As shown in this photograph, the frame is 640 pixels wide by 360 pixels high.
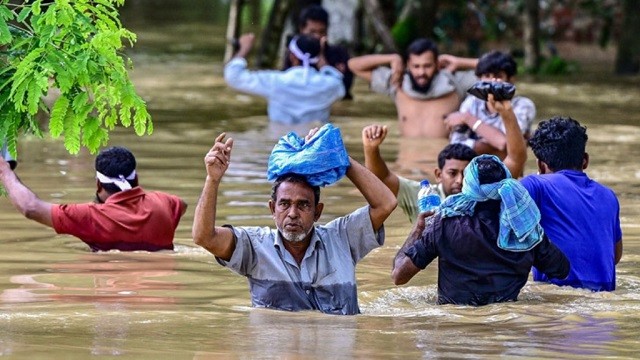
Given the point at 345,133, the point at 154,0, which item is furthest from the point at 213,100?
the point at 154,0

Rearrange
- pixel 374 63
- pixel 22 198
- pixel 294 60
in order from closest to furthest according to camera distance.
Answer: pixel 22 198 → pixel 374 63 → pixel 294 60

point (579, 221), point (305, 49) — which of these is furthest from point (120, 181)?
point (305, 49)

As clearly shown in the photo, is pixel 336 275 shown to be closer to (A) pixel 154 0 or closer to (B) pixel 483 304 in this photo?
(B) pixel 483 304

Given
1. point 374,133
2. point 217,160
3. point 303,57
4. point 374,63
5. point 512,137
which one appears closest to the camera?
point 217,160

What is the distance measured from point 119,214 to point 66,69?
2.09 m

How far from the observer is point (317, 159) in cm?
704

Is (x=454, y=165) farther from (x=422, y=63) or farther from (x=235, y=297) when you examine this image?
(x=422, y=63)

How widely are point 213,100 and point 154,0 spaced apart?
21.7 meters

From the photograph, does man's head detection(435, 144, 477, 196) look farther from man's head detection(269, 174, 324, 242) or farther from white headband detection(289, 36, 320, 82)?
white headband detection(289, 36, 320, 82)

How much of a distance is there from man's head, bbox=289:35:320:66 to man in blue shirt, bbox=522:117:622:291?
292 inches

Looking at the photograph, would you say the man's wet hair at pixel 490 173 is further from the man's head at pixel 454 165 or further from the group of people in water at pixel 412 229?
the man's head at pixel 454 165

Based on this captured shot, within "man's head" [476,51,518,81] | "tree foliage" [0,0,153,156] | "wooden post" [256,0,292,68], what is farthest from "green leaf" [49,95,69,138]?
"wooden post" [256,0,292,68]

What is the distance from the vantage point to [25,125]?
7.57 metres

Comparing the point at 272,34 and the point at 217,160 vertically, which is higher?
the point at 272,34
